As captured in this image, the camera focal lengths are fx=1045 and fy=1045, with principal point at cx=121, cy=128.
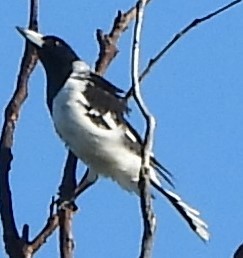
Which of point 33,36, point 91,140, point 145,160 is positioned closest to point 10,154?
point 145,160

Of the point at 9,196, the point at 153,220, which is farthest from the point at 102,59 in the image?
the point at 153,220

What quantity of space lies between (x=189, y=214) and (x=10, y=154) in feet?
3.24

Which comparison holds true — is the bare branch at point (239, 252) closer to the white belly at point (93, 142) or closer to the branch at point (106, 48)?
the branch at point (106, 48)

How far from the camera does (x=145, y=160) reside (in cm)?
170

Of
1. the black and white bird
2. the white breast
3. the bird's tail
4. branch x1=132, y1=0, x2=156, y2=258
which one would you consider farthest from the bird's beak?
branch x1=132, y1=0, x2=156, y2=258

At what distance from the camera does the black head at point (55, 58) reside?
159 inches

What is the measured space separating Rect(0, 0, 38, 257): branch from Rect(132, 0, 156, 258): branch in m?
0.47

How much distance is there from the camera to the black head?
4.04 m

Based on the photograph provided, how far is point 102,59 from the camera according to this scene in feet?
8.98

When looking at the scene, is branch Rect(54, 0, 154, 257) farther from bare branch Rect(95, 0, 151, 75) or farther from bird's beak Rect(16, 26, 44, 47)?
bird's beak Rect(16, 26, 44, 47)

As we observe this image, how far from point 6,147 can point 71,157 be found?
2.73 ft

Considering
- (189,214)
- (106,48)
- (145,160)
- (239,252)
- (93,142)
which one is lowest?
(189,214)

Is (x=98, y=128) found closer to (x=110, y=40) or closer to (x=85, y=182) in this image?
(x=85, y=182)

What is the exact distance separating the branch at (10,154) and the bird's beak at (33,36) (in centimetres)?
76
